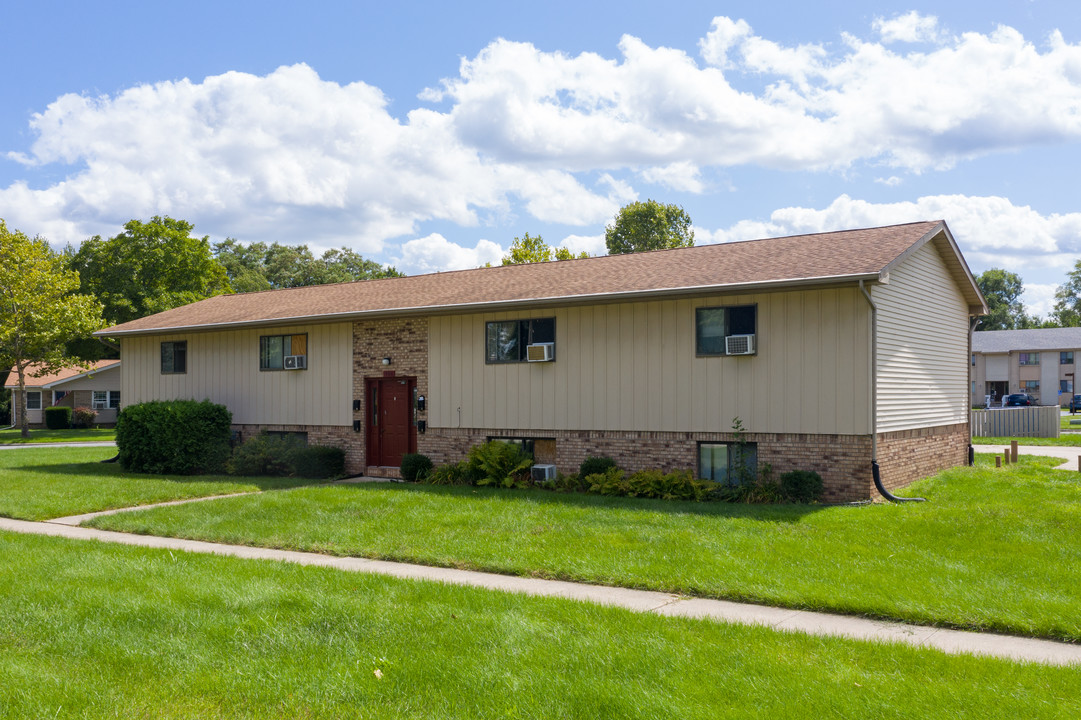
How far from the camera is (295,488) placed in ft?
52.5

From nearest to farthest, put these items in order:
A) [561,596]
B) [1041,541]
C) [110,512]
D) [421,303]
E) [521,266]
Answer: [561,596] < [1041,541] < [110,512] < [421,303] < [521,266]

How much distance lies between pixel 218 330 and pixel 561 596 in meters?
16.0

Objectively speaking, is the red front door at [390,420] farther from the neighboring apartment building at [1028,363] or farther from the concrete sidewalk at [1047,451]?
the neighboring apartment building at [1028,363]

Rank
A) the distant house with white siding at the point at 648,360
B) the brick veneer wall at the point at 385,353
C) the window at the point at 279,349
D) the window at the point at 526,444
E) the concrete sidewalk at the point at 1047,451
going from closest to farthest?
the distant house with white siding at the point at 648,360 → the window at the point at 526,444 → the brick veneer wall at the point at 385,353 → the window at the point at 279,349 → the concrete sidewalk at the point at 1047,451

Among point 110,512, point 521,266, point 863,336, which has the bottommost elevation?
point 110,512

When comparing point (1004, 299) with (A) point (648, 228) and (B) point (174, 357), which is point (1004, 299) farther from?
(B) point (174, 357)

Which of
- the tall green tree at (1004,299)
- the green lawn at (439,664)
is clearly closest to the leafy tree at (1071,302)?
the tall green tree at (1004,299)

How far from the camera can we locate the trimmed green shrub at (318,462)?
60.2 ft

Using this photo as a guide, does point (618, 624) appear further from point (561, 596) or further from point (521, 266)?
point (521, 266)

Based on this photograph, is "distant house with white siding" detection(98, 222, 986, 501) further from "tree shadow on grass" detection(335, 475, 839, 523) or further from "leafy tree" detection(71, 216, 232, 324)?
"leafy tree" detection(71, 216, 232, 324)

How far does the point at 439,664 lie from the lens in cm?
568

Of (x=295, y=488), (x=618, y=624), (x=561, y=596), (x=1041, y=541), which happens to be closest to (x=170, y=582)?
(x=561, y=596)

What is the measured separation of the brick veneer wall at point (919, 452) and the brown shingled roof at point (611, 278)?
307cm

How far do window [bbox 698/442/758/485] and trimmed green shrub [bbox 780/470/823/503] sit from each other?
726 mm
